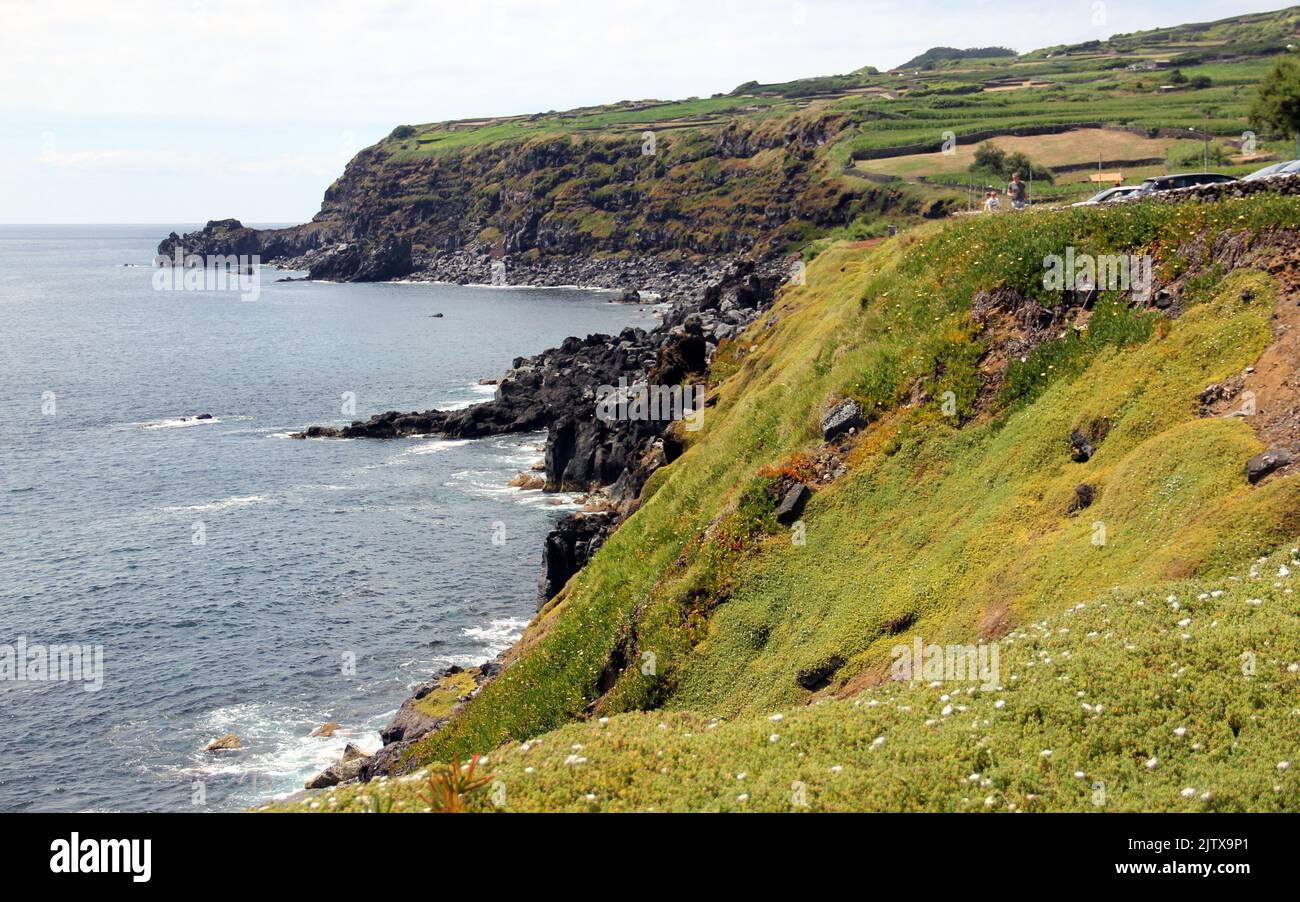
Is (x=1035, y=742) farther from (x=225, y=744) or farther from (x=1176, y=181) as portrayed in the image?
(x=225, y=744)

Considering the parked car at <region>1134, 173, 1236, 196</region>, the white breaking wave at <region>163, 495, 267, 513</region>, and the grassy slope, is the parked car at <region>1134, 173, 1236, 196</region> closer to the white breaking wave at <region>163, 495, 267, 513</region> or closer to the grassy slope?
the grassy slope

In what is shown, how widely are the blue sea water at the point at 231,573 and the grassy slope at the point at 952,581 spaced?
18.2m

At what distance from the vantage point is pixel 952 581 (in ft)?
80.0

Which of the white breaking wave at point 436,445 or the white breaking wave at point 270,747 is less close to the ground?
the white breaking wave at point 436,445

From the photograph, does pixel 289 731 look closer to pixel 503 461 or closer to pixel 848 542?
pixel 848 542

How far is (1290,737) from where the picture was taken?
1370 cm

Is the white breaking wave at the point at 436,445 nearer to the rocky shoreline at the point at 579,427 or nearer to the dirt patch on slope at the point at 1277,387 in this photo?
the rocky shoreline at the point at 579,427

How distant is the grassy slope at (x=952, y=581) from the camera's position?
48.9ft

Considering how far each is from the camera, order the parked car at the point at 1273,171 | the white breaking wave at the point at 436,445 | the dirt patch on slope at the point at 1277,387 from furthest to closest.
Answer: the white breaking wave at the point at 436,445 → the parked car at the point at 1273,171 → the dirt patch on slope at the point at 1277,387

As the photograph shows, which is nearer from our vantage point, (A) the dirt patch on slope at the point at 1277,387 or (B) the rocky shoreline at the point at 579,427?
(A) the dirt patch on slope at the point at 1277,387

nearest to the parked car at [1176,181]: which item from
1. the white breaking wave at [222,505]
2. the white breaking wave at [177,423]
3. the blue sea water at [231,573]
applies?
the blue sea water at [231,573]

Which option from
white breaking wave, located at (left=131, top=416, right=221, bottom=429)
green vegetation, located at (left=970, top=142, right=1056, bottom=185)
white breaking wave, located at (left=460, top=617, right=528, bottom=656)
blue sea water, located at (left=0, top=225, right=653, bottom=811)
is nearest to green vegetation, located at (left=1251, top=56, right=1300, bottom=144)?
green vegetation, located at (left=970, top=142, right=1056, bottom=185)

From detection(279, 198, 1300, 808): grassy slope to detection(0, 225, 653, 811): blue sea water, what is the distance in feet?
59.9

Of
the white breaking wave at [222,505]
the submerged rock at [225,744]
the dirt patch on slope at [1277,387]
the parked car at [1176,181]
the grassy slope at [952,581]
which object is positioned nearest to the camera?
the grassy slope at [952,581]
